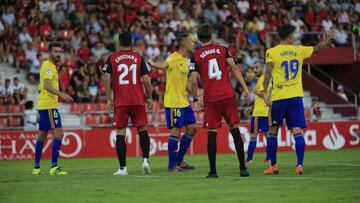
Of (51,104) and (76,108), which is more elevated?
(76,108)

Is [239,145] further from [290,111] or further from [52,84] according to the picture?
[52,84]

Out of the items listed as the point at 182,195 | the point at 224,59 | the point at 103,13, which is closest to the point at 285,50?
the point at 224,59

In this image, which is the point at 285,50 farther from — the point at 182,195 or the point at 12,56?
the point at 12,56

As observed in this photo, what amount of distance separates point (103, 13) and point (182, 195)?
77.1 ft

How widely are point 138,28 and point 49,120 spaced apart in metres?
16.7

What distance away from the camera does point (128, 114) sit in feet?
55.4

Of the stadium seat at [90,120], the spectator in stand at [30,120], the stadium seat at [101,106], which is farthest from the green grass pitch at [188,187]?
the stadium seat at [101,106]

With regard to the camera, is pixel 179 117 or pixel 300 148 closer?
pixel 300 148

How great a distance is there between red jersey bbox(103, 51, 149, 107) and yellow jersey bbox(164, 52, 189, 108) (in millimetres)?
1634

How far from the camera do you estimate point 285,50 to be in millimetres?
15812

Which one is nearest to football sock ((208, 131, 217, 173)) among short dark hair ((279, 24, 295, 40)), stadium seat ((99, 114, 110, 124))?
short dark hair ((279, 24, 295, 40))

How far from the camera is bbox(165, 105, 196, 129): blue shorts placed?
18328 mm

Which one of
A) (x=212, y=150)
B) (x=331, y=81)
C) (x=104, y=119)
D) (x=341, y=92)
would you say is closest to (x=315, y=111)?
(x=341, y=92)

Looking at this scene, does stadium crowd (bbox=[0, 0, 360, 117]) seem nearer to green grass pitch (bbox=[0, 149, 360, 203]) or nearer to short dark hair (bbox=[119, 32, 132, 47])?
short dark hair (bbox=[119, 32, 132, 47])
